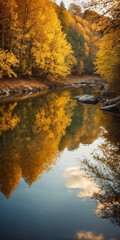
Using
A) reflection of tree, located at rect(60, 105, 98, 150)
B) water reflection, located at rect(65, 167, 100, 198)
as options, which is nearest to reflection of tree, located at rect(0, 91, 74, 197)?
reflection of tree, located at rect(60, 105, 98, 150)

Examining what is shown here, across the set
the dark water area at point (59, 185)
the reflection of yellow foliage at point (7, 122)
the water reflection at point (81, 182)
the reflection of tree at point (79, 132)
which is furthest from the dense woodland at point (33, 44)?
the water reflection at point (81, 182)

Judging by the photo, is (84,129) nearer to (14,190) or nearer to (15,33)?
(14,190)

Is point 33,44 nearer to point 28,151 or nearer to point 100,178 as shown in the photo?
point 28,151

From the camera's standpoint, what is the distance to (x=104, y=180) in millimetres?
3283

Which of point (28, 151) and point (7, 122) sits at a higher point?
point (7, 122)

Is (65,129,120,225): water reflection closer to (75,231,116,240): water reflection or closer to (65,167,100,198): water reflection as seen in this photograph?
(65,167,100,198): water reflection

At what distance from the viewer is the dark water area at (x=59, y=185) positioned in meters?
2.23

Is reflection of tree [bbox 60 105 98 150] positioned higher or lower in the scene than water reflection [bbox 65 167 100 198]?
higher

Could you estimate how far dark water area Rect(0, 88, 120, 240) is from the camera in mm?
2234

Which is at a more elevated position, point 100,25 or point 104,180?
point 100,25

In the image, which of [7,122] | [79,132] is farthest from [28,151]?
[7,122]

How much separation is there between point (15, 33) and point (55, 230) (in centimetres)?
1998

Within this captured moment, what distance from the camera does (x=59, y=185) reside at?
3.18 m

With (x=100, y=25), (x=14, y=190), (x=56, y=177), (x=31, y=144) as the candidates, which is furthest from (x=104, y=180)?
(x=100, y=25)
